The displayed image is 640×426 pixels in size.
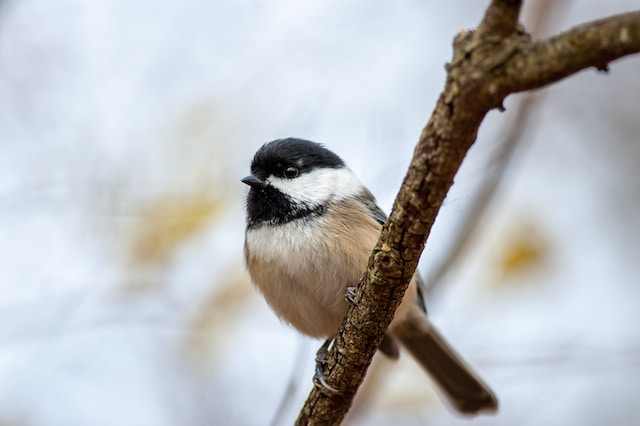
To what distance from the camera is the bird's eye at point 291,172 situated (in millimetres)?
3279

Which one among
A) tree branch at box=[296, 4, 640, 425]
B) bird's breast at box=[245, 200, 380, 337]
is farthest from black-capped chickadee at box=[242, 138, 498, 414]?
tree branch at box=[296, 4, 640, 425]

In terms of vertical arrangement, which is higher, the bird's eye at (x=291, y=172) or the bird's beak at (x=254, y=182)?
the bird's eye at (x=291, y=172)

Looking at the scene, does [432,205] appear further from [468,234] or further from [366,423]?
[366,423]

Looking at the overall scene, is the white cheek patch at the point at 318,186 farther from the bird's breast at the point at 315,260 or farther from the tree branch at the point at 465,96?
the tree branch at the point at 465,96

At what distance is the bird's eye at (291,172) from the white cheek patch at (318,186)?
22mm

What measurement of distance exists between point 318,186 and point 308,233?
12.8 inches

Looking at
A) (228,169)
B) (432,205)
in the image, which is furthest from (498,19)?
(228,169)

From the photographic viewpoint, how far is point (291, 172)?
329 cm

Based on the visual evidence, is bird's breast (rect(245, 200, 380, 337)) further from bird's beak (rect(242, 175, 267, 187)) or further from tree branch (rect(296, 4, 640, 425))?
tree branch (rect(296, 4, 640, 425))

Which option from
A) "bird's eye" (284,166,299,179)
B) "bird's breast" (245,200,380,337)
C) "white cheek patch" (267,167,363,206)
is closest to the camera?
"bird's breast" (245,200,380,337)

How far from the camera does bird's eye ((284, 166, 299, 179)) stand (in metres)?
A: 3.28

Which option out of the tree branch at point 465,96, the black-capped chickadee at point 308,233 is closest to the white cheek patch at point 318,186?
the black-capped chickadee at point 308,233

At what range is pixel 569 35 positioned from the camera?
1438 millimetres

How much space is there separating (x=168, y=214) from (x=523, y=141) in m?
2.36
